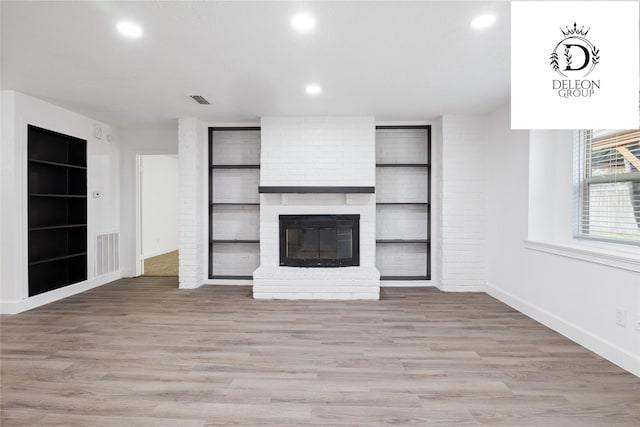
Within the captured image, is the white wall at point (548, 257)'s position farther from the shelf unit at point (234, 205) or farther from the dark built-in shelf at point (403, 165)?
the shelf unit at point (234, 205)

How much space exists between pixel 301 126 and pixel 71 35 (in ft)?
8.74

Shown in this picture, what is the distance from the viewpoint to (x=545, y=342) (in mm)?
2836

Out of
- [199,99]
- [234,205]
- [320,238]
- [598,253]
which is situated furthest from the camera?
[234,205]

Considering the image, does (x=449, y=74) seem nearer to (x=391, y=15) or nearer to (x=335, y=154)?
(x=391, y=15)

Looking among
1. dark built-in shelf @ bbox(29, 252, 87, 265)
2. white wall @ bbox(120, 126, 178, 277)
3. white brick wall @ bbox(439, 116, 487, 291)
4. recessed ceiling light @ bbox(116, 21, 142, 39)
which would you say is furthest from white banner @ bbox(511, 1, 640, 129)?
dark built-in shelf @ bbox(29, 252, 87, 265)

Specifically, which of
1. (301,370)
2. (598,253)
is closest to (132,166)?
(301,370)

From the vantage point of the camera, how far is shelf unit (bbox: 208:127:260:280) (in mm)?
5059

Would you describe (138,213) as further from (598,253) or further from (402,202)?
(598,253)

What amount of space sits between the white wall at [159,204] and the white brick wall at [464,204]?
5898 millimetres

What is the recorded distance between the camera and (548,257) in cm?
327

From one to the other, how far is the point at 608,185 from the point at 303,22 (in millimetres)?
2826

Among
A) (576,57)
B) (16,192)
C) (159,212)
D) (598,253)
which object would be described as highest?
(576,57)

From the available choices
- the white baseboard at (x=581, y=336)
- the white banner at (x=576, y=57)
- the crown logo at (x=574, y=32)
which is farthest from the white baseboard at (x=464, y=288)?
the crown logo at (x=574, y=32)

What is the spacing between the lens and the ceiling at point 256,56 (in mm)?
2146
